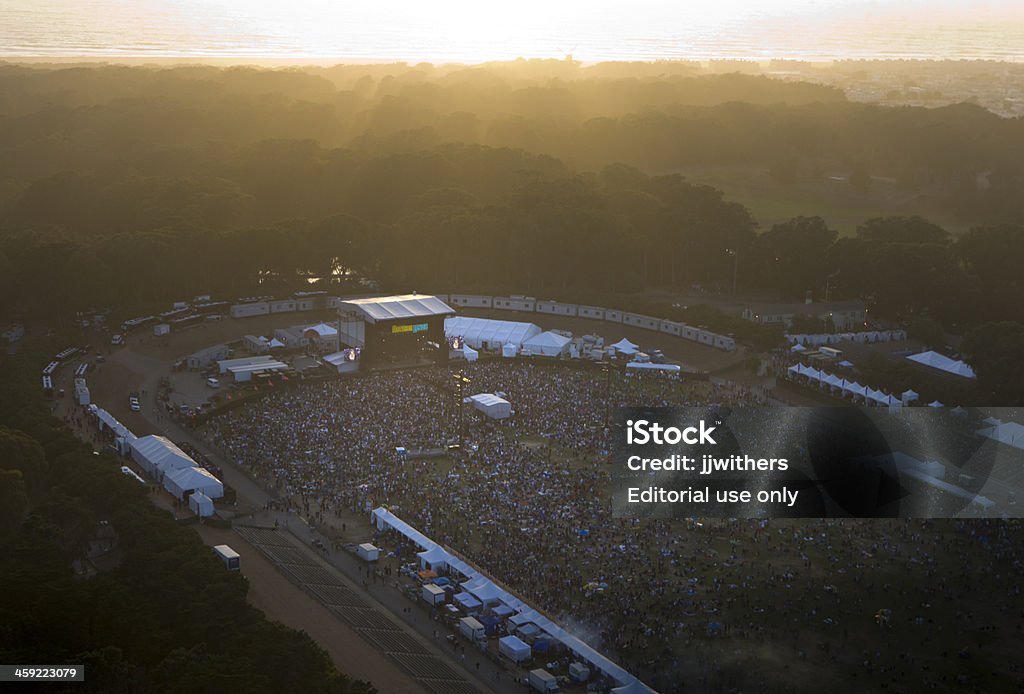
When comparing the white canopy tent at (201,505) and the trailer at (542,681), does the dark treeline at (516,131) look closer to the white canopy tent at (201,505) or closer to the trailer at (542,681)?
the white canopy tent at (201,505)

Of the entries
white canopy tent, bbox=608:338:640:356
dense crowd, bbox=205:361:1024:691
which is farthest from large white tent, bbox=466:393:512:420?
white canopy tent, bbox=608:338:640:356

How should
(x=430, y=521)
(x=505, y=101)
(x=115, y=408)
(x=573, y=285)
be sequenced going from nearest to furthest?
(x=430, y=521) → (x=115, y=408) → (x=573, y=285) → (x=505, y=101)

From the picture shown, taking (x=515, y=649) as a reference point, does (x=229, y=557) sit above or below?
above

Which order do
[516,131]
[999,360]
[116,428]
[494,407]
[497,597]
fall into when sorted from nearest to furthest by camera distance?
[497,597], [116,428], [494,407], [999,360], [516,131]

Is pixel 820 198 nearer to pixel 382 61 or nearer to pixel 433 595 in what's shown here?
pixel 433 595

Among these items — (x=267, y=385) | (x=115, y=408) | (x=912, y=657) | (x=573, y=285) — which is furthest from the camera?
(x=573, y=285)

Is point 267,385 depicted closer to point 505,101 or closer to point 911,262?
point 911,262

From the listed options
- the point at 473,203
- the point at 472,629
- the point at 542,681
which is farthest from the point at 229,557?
the point at 473,203

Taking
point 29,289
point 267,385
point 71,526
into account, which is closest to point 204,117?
point 29,289
